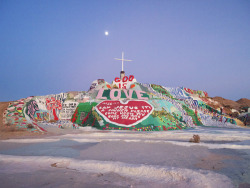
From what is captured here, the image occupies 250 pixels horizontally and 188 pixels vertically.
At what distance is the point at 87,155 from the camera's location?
5316mm

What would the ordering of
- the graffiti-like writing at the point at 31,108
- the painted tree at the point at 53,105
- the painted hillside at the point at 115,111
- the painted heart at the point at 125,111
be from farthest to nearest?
the painted tree at the point at 53,105 < the graffiti-like writing at the point at 31,108 < the painted heart at the point at 125,111 < the painted hillside at the point at 115,111

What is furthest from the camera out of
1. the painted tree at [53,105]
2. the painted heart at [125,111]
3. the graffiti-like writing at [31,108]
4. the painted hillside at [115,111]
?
the painted tree at [53,105]

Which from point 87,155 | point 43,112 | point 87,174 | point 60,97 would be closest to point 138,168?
point 87,174

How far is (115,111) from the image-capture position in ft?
50.7

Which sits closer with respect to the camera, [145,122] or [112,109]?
[145,122]

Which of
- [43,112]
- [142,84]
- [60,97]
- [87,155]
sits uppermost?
[142,84]

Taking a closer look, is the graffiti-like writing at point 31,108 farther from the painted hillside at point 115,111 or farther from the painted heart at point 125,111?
the painted heart at point 125,111

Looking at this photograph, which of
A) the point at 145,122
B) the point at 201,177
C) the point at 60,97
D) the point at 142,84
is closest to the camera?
the point at 201,177

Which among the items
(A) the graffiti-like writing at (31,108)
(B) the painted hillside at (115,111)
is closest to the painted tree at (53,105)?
(B) the painted hillside at (115,111)

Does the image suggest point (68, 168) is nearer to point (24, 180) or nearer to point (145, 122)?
point (24, 180)

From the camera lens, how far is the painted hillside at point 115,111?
1456 centimetres

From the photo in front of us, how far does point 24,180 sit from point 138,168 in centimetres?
222

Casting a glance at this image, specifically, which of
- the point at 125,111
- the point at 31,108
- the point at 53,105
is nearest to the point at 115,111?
the point at 125,111

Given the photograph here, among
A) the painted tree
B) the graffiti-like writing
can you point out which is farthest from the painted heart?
the graffiti-like writing
